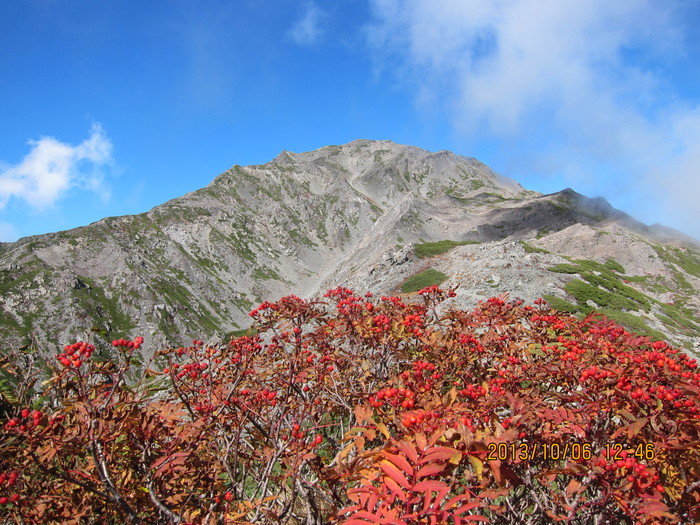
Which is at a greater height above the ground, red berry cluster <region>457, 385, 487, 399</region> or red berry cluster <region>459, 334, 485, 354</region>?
red berry cluster <region>459, 334, 485, 354</region>

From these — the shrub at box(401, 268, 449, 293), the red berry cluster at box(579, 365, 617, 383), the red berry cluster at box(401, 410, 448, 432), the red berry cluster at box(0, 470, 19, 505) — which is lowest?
the red berry cluster at box(0, 470, 19, 505)

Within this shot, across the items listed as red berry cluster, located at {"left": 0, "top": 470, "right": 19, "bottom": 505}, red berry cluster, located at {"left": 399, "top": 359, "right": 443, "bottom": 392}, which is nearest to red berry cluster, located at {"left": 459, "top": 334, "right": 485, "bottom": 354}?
red berry cluster, located at {"left": 399, "top": 359, "right": 443, "bottom": 392}

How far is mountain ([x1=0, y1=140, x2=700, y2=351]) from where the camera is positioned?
96.9 feet

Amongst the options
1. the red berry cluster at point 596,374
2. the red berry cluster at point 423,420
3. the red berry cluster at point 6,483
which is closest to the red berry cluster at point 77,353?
the red berry cluster at point 6,483

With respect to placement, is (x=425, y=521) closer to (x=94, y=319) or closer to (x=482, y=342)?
(x=482, y=342)

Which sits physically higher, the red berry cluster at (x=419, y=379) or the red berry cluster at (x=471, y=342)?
the red berry cluster at (x=471, y=342)

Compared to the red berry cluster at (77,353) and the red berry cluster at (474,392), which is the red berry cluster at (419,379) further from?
the red berry cluster at (77,353)

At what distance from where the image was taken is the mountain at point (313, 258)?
29531mm

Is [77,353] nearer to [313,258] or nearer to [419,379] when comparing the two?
[419,379]

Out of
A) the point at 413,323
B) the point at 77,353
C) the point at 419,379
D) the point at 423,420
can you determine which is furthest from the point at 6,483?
the point at 413,323

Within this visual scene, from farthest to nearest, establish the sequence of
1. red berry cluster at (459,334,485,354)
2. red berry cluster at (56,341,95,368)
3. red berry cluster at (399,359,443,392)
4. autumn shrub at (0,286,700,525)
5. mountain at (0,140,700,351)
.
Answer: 1. mountain at (0,140,700,351)
2. red berry cluster at (459,334,485,354)
3. red berry cluster at (399,359,443,392)
4. red berry cluster at (56,341,95,368)
5. autumn shrub at (0,286,700,525)

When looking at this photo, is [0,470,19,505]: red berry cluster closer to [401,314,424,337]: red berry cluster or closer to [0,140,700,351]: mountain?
[401,314,424,337]: red berry cluster

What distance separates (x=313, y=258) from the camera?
10975 centimetres

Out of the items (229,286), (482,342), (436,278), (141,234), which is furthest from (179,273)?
(482,342)
